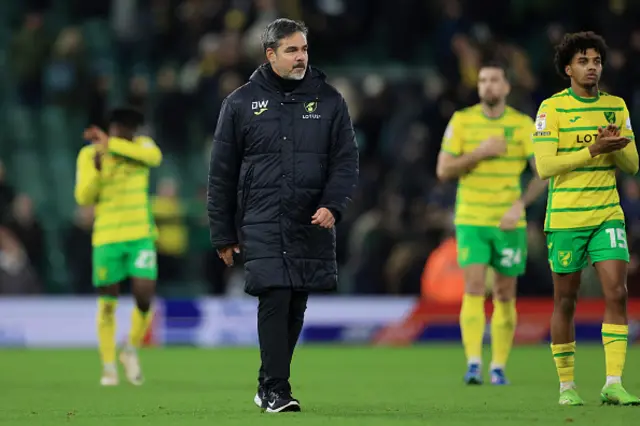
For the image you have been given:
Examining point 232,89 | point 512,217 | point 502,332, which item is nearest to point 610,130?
point 512,217

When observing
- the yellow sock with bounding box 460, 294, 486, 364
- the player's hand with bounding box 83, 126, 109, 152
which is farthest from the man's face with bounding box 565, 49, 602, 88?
the player's hand with bounding box 83, 126, 109, 152

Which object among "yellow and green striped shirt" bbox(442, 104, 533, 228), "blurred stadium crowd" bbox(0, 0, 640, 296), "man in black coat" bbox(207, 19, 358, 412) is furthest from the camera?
"blurred stadium crowd" bbox(0, 0, 640, 296)

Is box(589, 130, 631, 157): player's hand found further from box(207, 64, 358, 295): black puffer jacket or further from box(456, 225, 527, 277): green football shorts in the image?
box(456, 225, 527, 277): green football shorts

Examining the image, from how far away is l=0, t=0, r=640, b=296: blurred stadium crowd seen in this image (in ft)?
66.9

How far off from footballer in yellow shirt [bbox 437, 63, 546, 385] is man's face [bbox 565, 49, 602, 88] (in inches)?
123

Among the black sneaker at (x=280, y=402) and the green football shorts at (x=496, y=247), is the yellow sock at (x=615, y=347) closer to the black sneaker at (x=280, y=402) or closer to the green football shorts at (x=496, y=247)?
the black sneaker at (x=280, y=402)

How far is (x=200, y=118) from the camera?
2241 cm

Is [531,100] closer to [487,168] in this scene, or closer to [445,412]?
[487,168]

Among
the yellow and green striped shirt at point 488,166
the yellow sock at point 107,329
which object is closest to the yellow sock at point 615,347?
the yellow and green striped shirt at point 488,166

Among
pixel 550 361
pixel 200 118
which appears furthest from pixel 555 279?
pixel 200 118

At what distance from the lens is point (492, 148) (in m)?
13.0

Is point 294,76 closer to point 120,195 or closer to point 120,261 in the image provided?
point 120,195

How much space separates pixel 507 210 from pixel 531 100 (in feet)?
29.4

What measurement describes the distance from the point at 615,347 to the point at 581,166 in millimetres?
1175
